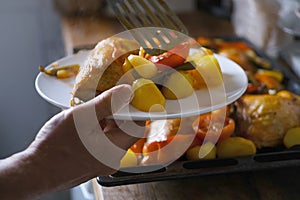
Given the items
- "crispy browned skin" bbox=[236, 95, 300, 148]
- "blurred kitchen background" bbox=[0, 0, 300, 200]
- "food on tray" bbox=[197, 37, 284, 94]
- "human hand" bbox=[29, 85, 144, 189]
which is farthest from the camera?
"blurred kitchen background" bbox=[0, 0, 300, 200]

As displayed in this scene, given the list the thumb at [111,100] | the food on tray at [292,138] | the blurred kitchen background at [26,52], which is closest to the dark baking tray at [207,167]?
the food on tray at [292,138]

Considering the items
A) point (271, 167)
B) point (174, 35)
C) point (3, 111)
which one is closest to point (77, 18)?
Result: point (3, 111)

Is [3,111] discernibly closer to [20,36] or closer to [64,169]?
[20,36]

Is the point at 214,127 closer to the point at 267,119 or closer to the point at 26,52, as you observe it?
the point at 267,119

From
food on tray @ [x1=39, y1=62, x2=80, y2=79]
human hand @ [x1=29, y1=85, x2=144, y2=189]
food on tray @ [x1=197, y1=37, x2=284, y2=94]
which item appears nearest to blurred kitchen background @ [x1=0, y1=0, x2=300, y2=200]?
food on tray @ [x1=197, y1=37, x2=284, y2=94]

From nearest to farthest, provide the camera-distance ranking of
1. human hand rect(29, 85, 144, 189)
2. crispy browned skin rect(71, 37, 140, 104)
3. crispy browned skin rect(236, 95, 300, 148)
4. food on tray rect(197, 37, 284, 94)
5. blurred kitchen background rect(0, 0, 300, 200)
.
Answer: human hand rect(29, 85, 144, 189), crispy browned skin rect(71, 37, 140, 104), crispy browned skin rect(236, 95, 300, 148), food on tray rect(197, 37, 284, 94), blurred kitchen background rect(0, 0, 300, 200)

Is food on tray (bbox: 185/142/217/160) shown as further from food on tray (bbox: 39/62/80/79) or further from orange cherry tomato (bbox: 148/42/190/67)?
food on tray (bbox: 39/62/80/79)
